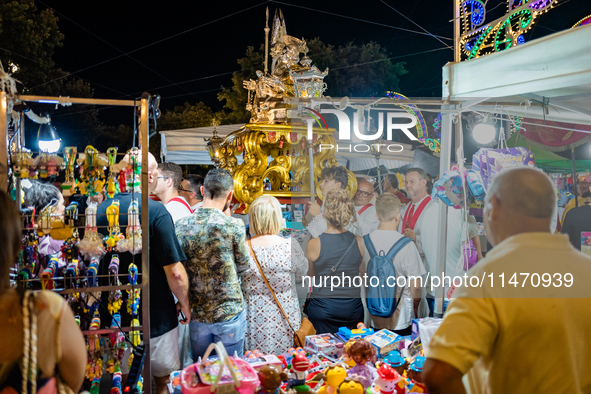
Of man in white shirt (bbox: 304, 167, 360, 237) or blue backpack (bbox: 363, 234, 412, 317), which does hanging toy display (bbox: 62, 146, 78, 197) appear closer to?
man in white shirt (bbox: 304, 167, 360, 237)

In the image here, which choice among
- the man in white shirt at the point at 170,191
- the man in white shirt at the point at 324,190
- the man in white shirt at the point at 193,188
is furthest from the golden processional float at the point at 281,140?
the man in white shirt at the point at 170,191

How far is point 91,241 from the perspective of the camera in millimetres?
1761

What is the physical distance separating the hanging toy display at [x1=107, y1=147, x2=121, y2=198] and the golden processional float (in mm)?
1175

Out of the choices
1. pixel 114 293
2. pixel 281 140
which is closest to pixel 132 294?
pixel 114 293

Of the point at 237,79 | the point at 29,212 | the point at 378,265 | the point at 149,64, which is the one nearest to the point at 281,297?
the point at 378,265

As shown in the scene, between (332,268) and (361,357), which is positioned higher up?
(332,268)

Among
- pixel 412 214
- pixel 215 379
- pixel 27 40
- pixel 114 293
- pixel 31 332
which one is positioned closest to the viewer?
pixel 31 332

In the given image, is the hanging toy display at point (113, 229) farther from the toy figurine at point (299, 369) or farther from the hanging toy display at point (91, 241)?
the toy figurine at point (299, 369)

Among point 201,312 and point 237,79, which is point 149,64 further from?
point 201,312

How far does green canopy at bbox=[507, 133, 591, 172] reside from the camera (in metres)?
2.50

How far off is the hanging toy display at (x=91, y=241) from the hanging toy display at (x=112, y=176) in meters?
0.13

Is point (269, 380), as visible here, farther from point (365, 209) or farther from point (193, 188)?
point (193, 188)

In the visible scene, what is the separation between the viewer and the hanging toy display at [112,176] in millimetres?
1797

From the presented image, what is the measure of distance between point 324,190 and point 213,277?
0.94 m
